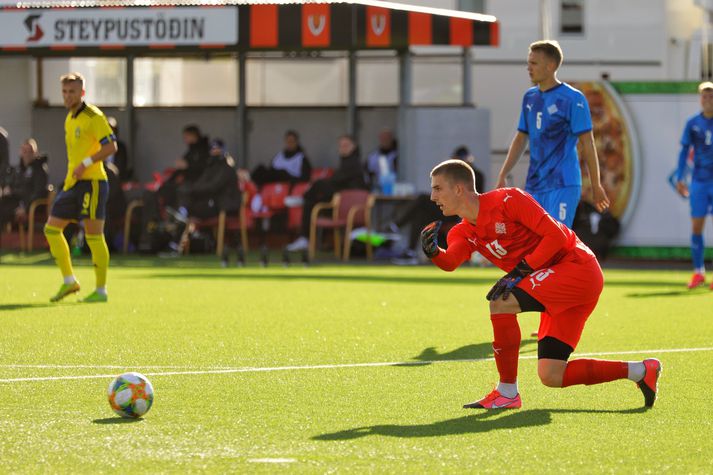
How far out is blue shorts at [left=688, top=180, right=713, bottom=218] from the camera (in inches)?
644

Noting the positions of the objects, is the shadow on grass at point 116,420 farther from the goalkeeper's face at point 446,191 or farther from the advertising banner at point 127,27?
the advertising banner at point 127,27

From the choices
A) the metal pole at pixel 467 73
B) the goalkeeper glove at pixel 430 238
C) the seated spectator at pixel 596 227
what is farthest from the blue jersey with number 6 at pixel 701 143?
the goalkeeper glove at pixel 430 238

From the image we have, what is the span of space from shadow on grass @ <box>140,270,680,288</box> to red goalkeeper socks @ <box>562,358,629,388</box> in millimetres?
10154

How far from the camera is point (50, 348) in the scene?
993 centimetres

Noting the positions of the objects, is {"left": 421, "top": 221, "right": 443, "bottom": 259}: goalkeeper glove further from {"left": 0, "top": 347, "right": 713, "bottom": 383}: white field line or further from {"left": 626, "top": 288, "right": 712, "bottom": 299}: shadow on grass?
{"left": 626, "top": 288, "right": 712, "bottom": 299}: shadow on grass

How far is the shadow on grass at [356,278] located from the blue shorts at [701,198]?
4.65 ft

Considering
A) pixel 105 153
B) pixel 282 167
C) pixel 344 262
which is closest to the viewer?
pixel 105 153

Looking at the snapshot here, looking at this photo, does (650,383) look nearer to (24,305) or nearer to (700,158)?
(24,305)

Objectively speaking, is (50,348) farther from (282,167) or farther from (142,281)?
(282,167)

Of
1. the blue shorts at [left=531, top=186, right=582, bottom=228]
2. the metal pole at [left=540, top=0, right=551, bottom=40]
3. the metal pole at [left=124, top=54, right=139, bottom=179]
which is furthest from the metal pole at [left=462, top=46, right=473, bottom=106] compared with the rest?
the blue shorts at [left=531, top=186, right=582, bottom=228]

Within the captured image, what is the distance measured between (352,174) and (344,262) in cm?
165

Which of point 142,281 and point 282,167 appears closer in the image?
point 142,281

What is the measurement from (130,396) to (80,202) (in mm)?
7018

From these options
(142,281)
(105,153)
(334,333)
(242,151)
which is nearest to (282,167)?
(242,151)
